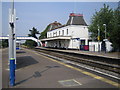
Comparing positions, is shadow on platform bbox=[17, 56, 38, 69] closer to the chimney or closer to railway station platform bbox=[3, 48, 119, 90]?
railway station platform bbox=[3, 48, 119, 90]

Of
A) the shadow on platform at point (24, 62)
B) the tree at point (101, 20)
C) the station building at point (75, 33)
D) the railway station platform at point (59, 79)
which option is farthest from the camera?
the station building at point (75, 33)

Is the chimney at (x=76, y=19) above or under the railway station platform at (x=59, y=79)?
above

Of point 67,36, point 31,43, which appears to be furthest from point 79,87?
point 31,43

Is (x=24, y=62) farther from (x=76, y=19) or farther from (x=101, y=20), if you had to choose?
(x=76, y=19)

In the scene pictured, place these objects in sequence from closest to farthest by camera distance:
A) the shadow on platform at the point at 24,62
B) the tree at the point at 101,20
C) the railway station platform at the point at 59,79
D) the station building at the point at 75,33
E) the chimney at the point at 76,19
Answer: the railway station platform at the point at 59,79
the shadow on platform at the point at 24,62
the tree at the point at 101,20
the station building at the point at 75,33
the chimney at the point at 76,19

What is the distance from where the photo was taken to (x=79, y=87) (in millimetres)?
5777

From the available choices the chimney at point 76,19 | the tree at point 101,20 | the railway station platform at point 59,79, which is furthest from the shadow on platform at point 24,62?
the chimney at point 76,19

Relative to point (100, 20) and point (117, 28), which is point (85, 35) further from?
point (117, 28)

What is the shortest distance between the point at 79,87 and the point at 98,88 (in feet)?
2.31

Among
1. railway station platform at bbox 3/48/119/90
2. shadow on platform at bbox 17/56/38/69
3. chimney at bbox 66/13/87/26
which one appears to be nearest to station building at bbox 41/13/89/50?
chimney at bbox 66/13/87/26

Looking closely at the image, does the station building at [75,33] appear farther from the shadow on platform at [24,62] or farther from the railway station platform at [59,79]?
the railway station platform at [59,79]

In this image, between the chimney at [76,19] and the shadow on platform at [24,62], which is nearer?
the shadow on platform at [24,62]

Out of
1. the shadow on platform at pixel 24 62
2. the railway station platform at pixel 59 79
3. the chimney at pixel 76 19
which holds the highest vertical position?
the chimney at pixel 76 19

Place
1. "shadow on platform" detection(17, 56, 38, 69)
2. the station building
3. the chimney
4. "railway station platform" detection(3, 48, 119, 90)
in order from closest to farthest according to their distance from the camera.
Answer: "railway station platform" detection(3, 48, 119, 90) < "shadow on platform" detection(17, 56, 38, 69) < the station building < the chimney
